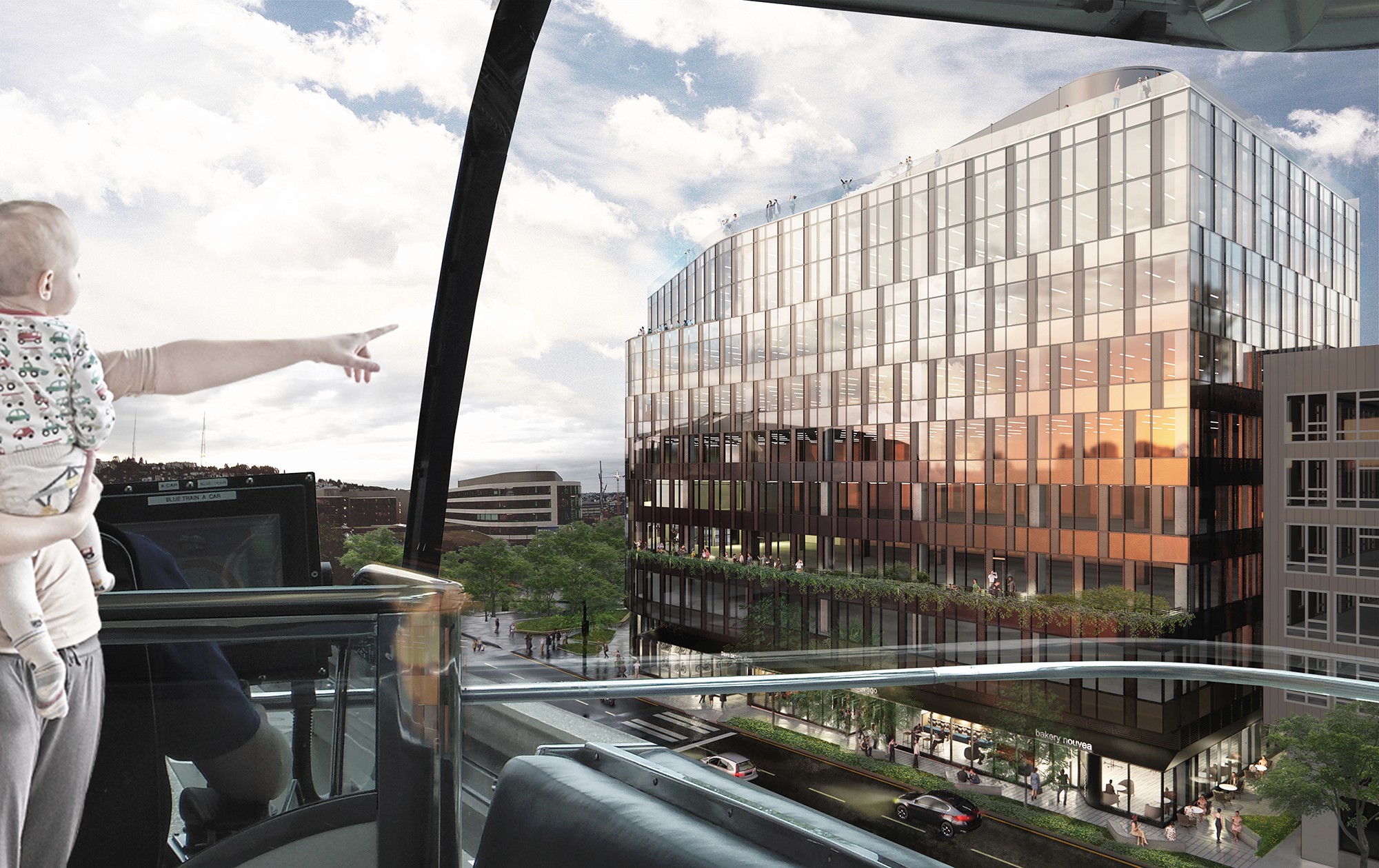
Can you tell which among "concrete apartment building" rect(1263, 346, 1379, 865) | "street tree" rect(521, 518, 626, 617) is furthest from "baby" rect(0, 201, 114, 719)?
"concrete apartment building" rect(1263, 346, 1379, 865)

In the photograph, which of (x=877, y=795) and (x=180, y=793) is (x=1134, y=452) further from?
(x=180, y=793)

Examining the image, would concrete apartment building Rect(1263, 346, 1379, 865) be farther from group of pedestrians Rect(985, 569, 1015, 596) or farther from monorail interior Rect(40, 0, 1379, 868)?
monorail interior Rect(40, 0, 1379, 868)

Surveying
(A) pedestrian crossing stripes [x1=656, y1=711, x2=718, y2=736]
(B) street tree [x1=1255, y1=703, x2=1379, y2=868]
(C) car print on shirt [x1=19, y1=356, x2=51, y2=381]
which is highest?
(C) car print on shirt [x1=19, y1=356, x2=51, y2=381]

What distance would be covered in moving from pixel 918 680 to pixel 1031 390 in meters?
16.9

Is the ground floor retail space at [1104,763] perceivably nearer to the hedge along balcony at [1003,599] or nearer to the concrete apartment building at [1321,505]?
the concrete apartment building at [1321,505]

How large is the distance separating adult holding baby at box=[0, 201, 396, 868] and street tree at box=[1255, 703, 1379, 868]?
28.9 ft

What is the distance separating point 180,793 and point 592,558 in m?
12.7

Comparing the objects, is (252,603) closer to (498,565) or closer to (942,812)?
(498,565)

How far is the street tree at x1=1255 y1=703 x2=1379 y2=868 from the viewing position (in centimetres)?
722

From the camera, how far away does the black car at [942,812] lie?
356 inches

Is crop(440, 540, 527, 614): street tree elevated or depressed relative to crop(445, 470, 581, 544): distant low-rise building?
depressed

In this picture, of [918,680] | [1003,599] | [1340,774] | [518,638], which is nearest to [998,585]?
[1003,599]

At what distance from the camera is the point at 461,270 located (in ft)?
6.57

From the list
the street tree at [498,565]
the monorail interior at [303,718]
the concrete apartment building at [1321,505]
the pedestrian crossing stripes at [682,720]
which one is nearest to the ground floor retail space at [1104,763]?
the concrete apartment building at [1321,505]
